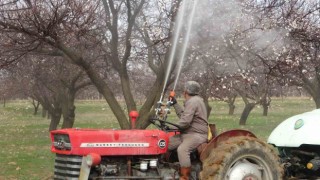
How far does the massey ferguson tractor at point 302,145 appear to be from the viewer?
7516 millimetres

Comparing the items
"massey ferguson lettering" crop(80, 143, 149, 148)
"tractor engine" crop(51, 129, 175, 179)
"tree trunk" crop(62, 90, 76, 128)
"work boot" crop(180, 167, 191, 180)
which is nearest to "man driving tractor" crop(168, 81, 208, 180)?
"work boot" crop(180, 167, 191, 180)

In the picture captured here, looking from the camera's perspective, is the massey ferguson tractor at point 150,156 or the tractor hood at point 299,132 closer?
the massey ferguson tractor at point 150,156

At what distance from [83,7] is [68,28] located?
1.02 meters


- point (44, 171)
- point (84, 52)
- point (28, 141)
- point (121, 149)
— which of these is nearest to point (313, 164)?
point (121, 149)

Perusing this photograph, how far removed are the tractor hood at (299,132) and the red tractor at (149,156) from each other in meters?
0.67

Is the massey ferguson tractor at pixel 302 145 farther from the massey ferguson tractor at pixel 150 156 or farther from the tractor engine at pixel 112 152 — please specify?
the tractor engine at pixel 112 152

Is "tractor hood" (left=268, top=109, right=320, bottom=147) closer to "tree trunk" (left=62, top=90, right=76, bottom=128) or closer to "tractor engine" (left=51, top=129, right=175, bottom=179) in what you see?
"tractor engine" (left=51, top=129, right=175, bottom=179)

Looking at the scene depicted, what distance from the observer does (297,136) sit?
7.69 meters

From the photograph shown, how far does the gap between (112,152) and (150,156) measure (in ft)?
1.94

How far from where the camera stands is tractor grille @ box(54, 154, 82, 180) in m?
6.78

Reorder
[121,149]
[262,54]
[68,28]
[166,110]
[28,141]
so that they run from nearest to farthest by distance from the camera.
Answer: [121,149] < [166,110] < [68,28] < [262,54] < [28,141]

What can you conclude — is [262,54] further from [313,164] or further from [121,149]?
[121,149]

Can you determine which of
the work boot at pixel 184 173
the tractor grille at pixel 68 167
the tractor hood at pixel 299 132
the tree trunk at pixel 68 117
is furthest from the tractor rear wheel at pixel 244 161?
the tree trunk at pixel 68 117

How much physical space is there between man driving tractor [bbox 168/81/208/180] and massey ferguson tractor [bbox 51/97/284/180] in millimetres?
118
